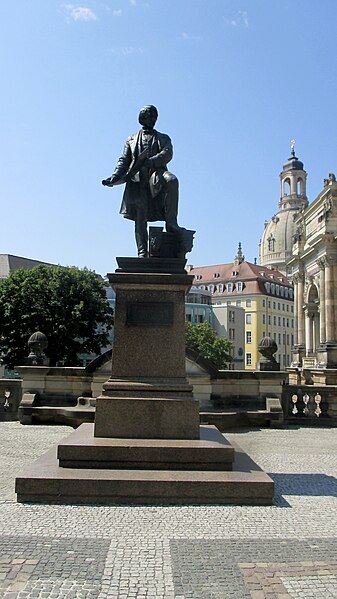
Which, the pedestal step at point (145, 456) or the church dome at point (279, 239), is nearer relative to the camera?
the pedestal step at point (145, 456)

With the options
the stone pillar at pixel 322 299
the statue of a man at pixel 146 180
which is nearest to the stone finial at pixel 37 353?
the statue of a man at pixel 146 180

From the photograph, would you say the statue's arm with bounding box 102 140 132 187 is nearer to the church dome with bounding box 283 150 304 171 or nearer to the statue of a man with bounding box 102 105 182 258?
the statue of a man with bounding box 102 105 182 258

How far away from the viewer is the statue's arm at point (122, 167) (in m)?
9.24

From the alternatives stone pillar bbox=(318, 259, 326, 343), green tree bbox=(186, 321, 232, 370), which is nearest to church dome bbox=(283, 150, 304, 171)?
green tree bbox=(186, 321, 232, 370)

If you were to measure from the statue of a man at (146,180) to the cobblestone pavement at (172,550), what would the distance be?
4.50 metres

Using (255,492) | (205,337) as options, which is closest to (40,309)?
(205,337)

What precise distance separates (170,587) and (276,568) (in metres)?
0.94

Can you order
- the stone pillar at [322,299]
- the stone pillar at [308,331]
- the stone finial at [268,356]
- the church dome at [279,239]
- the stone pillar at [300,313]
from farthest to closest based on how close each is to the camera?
the church dome at [279,239] → the stone pillar at [300,313] → the stone pillar at [308,331] → the stone pillar at [322,299] → the stone finial at [268,356]

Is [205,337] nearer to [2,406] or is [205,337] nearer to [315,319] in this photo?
[315,319]

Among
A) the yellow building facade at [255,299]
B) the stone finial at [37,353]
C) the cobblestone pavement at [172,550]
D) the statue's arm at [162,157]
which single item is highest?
the yellow building facade at [255,299]

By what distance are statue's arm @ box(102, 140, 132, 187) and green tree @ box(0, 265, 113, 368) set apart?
31108mm

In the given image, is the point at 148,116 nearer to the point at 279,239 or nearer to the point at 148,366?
the point at 148,366

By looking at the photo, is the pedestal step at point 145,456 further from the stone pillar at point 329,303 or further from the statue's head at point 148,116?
the stone pillar at point 329,303

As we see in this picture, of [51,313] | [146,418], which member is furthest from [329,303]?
[146,418]
